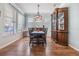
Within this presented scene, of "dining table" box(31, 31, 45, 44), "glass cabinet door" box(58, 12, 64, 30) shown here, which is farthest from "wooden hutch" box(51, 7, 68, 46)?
"dining table" box(31, 31, 45, 44)

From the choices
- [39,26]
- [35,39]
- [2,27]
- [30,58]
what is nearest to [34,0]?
[30,58]

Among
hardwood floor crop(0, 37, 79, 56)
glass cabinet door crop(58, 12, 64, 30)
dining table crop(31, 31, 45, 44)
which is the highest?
glass cabinet door crop(58, 12, 64, 30)

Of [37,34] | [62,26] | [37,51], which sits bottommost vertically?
[37,51]

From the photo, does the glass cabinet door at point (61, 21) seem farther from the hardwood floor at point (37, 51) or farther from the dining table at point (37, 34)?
the hardwood floor at point (37, 51)

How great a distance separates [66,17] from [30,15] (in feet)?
8.60

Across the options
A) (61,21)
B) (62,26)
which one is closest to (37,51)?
(62,26)

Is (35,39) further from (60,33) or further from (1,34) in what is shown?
(1,34)

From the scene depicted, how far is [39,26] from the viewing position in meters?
7.72

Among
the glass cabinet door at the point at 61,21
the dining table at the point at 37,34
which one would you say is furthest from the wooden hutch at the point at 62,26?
the dining table at the point at 37,34

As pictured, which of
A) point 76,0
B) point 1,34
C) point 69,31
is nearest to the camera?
point 76,0

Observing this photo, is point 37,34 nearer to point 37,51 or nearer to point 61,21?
point 61,21

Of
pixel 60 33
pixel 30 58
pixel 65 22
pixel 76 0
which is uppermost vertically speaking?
→ pixel 76 0

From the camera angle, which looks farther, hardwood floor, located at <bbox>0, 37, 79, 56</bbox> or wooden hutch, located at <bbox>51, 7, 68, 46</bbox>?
wooden hutch, located at <bbox>51, 7, 68, 46</bbox>

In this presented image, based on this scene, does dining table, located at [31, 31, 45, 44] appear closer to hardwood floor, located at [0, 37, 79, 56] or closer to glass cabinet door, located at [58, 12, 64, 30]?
glass cabinet door, located at [58, 12, 64, 30]
